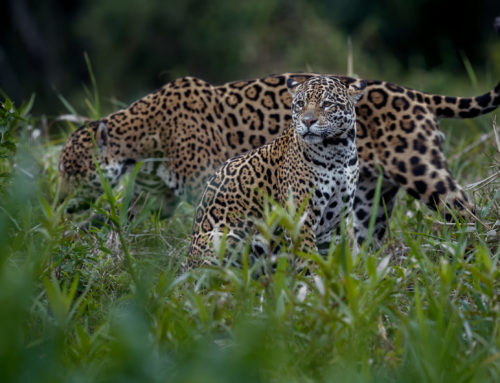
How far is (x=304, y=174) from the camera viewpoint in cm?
509

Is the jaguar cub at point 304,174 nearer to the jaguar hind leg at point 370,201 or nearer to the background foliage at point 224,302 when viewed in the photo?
the background foliage at point 224,302

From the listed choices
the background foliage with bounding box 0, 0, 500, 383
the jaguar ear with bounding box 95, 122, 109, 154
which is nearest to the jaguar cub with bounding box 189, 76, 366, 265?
the background foliage with bounding box 0, 0, 500, 383

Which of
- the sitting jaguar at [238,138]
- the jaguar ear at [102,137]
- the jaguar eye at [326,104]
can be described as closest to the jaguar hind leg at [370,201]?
the sitting jaguar at [238,138]

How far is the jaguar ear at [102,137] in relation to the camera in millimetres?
6609

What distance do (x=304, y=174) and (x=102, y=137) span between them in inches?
93.5

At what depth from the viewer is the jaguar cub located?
4906 mm

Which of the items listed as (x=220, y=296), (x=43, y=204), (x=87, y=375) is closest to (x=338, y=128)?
(x=220, y=296)

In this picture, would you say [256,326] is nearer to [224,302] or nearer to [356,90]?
[224,302]

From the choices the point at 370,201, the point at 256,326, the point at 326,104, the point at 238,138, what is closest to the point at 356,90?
the point at 326,104

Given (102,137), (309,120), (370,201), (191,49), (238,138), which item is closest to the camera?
(309,120)

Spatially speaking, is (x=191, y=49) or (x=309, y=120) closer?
(x=309, y=120)

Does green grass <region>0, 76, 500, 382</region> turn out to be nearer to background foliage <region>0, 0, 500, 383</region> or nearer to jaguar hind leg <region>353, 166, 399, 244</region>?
background foliage <region>0, 0, 500, 383</region>

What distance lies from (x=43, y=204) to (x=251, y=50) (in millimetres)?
20333

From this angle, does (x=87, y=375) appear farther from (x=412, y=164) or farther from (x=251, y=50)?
(x=251, y=50)
